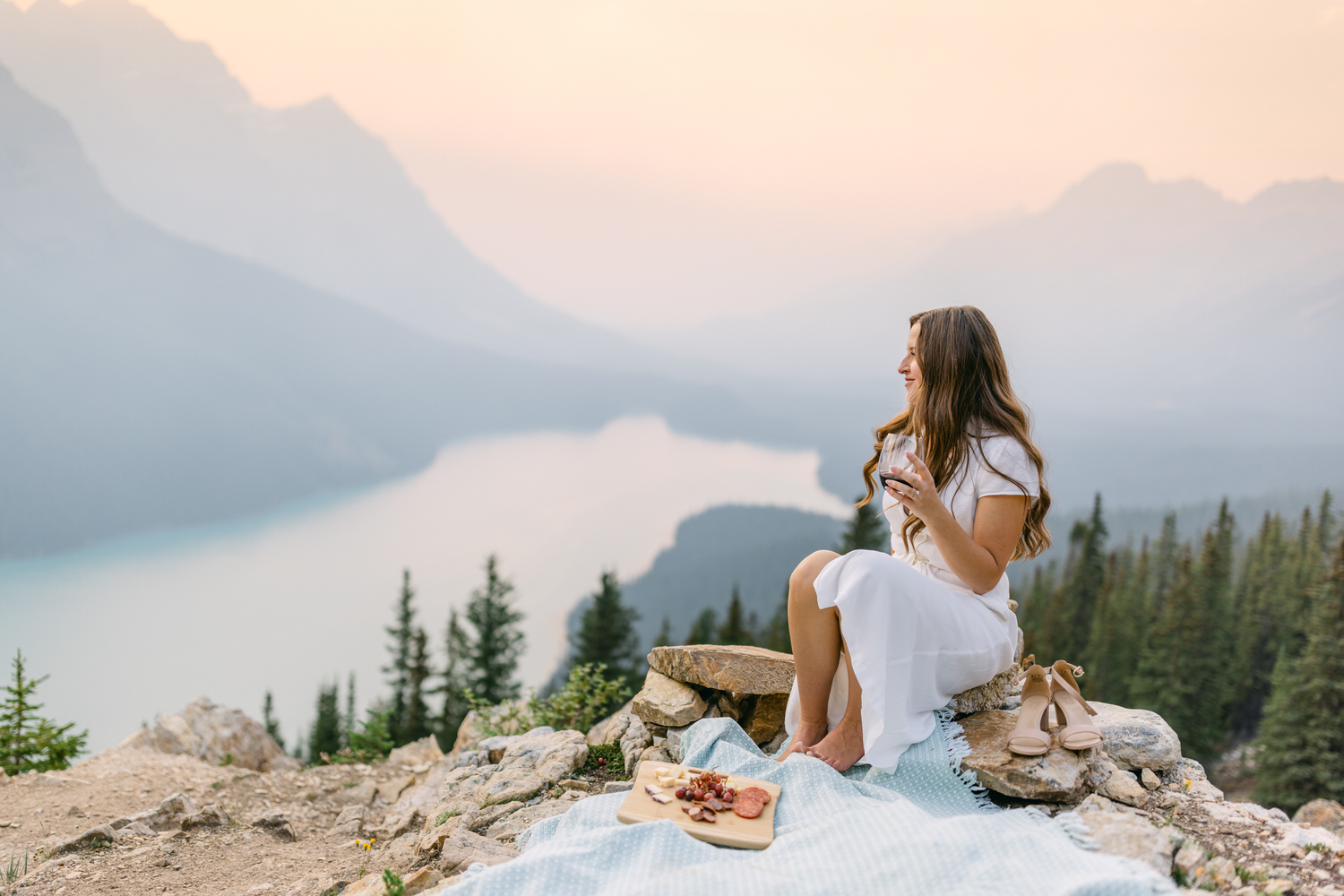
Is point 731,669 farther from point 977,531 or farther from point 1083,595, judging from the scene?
point 1083,595

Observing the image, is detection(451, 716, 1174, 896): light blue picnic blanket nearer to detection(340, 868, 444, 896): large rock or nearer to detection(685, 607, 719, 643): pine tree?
detection(340, 868, 444, 896): large rock

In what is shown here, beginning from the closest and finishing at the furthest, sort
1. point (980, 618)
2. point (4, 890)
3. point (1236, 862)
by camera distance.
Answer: point (1236, 862)
point (980, 618)
point (4, 890)

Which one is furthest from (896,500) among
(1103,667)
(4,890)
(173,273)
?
(173,273)

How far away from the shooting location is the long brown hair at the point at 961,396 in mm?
3830

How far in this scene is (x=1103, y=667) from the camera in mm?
49000

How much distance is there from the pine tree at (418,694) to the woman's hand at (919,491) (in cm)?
3646

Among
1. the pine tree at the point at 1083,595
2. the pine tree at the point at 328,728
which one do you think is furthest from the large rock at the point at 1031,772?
the pine tree at the point at 1083,595

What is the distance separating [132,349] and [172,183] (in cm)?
5115

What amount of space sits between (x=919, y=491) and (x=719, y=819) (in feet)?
5.94

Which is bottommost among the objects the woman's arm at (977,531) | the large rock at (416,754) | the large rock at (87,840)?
the large rock at (416,754)

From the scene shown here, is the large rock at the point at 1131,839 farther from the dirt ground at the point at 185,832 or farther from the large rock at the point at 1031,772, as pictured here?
the dirt ground at the point at 185,832

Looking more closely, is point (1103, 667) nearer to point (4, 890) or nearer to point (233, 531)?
point (4, 890)

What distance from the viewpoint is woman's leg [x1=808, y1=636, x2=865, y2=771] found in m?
3.80

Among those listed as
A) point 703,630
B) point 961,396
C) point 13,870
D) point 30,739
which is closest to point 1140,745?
point 961,396
